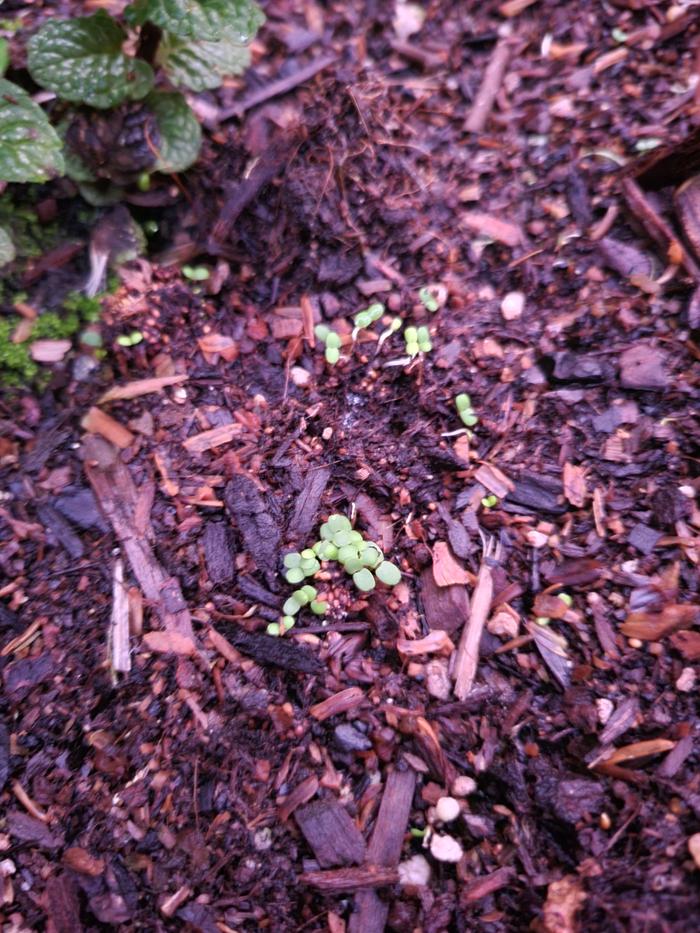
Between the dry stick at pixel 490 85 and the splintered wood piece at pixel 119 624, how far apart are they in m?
1.92

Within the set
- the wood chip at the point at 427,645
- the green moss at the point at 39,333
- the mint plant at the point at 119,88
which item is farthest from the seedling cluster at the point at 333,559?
the mint plant at the point at 119,88

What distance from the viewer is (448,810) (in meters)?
1.67

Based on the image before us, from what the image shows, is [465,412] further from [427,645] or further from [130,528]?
[130,528]

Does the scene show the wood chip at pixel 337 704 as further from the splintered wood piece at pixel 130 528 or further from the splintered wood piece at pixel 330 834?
the splintered wood piece at pixel 130 528

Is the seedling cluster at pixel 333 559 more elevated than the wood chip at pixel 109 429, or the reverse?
the wood chip at pixel 109 429

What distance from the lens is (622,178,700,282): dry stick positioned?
207 cm

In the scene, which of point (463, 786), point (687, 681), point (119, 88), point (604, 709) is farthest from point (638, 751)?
point (119, 88)

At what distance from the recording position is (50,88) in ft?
6.41

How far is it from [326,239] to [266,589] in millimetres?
1134

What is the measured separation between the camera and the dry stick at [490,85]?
2.43 metres

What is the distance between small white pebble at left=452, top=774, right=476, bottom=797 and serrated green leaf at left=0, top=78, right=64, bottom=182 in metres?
1.92

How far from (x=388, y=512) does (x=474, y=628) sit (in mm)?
398

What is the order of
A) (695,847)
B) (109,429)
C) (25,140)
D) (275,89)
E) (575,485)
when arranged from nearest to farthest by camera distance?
(695,847) < (25,140) < (575,485) < (109,429) < (275,89)

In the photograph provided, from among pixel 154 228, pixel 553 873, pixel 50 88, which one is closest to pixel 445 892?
pixel 553 873
